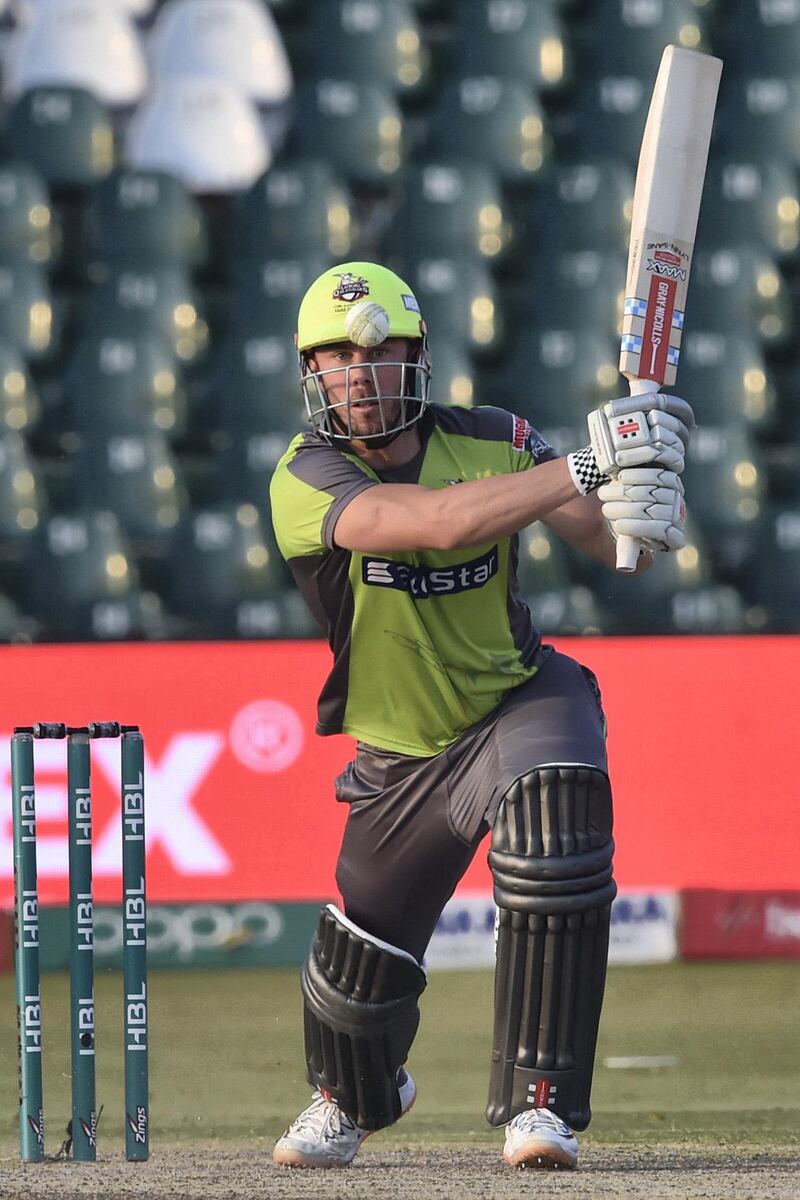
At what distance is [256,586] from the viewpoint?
7.61m

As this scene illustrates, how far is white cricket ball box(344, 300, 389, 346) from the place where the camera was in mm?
3473

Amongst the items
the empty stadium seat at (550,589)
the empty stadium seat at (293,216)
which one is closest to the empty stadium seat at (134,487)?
the empty stadium seat at (293,216)

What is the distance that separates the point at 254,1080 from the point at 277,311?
4227 mm

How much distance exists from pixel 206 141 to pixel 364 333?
17.5 feet

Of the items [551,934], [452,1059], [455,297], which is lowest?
[452,1059]

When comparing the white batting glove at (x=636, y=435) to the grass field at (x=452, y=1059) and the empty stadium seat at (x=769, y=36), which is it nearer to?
the grass field at (x=452, y=1059)

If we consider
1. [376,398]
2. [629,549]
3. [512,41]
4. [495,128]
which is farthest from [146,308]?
[629,549]

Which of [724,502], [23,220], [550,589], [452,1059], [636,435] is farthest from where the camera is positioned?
[23,220]

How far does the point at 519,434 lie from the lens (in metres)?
3.68

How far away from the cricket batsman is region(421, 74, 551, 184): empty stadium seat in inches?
201

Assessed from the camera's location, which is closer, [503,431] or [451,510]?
[451,510]

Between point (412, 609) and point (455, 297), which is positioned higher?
point (455, 297)

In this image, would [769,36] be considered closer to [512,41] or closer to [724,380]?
[512,41]

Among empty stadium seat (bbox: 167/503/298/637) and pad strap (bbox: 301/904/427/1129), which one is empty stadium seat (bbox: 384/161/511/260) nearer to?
empty stadium seat (bbox: 167/503/298/637)
